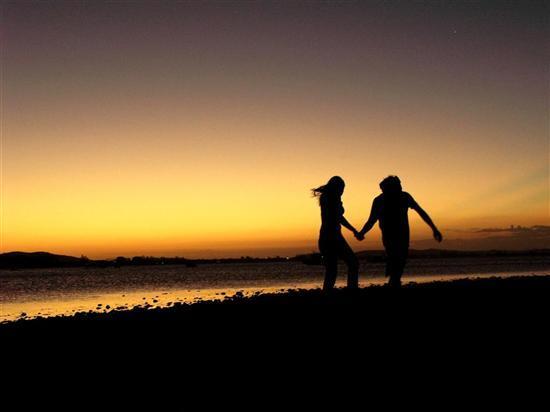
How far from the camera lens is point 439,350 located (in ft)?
23.4

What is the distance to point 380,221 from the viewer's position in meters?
11.3

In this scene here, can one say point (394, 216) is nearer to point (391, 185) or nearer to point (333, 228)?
point (391, 185)

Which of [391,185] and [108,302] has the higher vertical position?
[391,185]

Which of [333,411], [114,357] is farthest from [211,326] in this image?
[333,411]

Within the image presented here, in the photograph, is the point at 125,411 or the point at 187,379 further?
the point at 187,379

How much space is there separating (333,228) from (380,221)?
3.38ft

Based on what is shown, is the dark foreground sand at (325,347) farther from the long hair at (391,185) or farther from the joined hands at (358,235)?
the long hair at (391,185)

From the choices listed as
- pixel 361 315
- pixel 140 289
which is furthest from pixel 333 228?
pixel 140 289

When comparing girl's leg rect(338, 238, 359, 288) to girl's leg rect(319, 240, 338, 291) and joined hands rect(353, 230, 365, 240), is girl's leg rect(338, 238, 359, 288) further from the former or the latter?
joined hands rect(353, 230, 365, 240)

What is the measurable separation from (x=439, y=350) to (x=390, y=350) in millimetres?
622

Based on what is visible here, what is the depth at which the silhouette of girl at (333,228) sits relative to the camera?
36.1 feet

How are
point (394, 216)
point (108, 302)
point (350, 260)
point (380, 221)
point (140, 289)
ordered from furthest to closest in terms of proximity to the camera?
point (140, 289) → point (108, 302) → point (380, 221) → point (394, 216) → point (350, 260)

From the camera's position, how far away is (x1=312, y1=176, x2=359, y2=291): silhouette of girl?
36.1 ft

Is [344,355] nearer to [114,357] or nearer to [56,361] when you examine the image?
[114,357]
